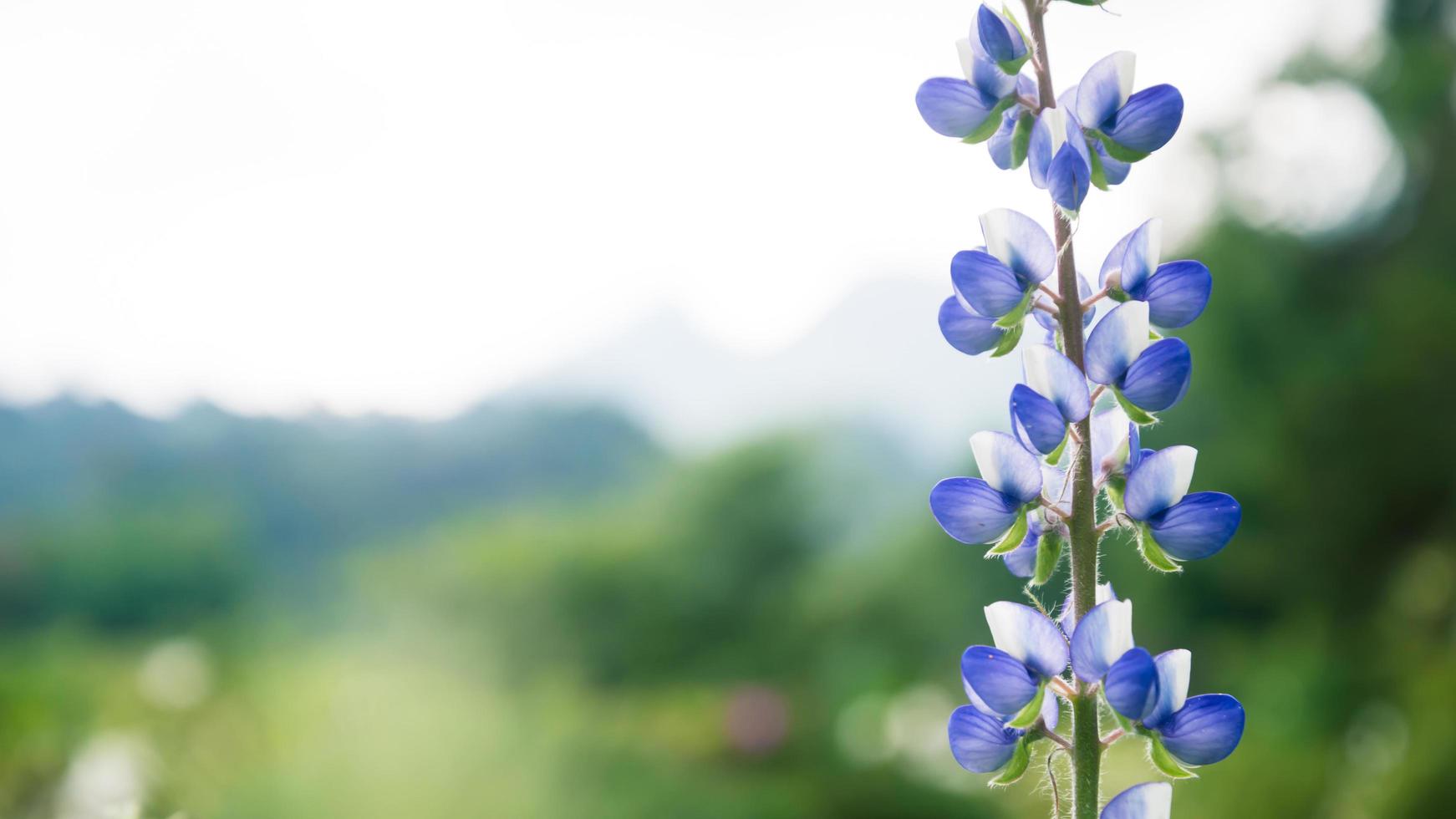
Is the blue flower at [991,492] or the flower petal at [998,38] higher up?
the flower petal at [998,38]

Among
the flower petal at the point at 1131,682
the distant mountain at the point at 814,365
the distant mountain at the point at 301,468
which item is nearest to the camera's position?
the flower petal at the point at 1131,682

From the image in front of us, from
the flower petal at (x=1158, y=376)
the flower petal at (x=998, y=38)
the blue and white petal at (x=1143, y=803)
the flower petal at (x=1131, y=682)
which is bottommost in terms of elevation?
the blue and white petal at (x=1143, y=803)

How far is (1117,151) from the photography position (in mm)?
560

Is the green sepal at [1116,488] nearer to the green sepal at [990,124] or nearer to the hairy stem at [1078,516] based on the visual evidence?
the hairy stem at [1078,516]

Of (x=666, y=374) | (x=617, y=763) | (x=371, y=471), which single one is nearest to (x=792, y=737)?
(x=617, y=763)

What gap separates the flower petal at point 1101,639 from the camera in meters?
0.48

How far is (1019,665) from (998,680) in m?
0.02

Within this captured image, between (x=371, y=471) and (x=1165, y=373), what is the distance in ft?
47.3

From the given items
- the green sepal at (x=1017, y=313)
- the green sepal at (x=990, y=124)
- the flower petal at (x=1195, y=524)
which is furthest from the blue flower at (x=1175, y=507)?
the green sepal at (x=990, y=124)

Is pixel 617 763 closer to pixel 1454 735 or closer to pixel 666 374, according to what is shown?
pixel 1454 735

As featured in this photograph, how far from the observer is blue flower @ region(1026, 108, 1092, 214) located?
1.67ft

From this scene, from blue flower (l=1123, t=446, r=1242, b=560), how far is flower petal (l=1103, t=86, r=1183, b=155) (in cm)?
17

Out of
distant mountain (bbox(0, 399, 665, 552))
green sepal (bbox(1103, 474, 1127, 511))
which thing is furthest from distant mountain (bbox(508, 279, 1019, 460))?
green sepal (bbox(1103, 474, 1127, 511))

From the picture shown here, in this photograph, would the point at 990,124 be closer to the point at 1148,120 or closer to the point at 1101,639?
the point at 1148,120
